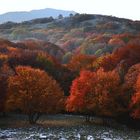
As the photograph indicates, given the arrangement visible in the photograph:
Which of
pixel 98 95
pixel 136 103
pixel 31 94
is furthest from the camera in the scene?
pixel 98 95

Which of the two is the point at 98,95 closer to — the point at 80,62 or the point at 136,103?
the point at 136,103

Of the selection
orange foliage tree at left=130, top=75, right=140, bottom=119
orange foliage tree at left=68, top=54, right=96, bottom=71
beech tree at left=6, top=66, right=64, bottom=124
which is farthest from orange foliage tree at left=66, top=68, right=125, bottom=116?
orange foliage tree at left=68, top=54, right=96, bottom=71

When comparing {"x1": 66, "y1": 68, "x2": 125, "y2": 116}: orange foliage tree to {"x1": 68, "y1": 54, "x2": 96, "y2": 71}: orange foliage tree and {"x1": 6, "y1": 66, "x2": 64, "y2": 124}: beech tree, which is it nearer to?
{"x1": 6, "y1": 66, "x2": 64, "y2": 124}: beech tree

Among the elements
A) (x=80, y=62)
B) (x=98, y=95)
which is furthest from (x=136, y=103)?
(x=80, y=62)

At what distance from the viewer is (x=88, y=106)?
92.7 metres

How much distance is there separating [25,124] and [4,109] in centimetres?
805

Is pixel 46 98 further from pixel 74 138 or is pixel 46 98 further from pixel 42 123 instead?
pixel 74 138

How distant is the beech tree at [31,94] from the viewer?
87812 mm

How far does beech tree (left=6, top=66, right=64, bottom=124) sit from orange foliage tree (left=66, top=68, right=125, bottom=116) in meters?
5.74

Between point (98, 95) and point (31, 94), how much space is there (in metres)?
14.9

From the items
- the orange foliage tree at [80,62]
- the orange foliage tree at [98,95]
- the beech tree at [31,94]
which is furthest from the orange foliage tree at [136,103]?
the orange foliage tree at [80,62]

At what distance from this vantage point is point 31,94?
87750 mm

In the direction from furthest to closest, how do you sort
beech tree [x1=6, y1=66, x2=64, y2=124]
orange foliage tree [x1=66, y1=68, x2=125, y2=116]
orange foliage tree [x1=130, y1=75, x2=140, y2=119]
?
orange foliage tree [x1=66, y1=68, x2=125, y2=116] → beech tree [x1=6, y1=66, x2=64, y2=124] → orange foliage tree [x1=130, y1=75, x2=140, y2=119]

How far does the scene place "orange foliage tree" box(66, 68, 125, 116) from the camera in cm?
9231
